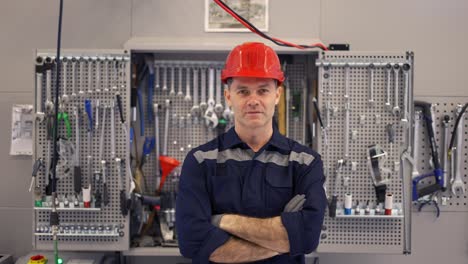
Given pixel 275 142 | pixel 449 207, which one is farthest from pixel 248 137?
pixel 449 207

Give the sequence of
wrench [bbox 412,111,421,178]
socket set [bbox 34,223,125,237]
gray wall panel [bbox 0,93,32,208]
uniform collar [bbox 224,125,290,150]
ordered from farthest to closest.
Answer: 1. gray wall panel [bbox 0,93,32,208]
2. wrench [bbox 412,111,421,178]
3. socket set [bbox 34,223,125,237]
4. uniform collar [bbox 224,125,290,150]

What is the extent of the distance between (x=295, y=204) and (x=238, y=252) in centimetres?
27

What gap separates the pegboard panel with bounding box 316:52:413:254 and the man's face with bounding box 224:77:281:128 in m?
0.64

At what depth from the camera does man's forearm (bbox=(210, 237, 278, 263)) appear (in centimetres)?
138

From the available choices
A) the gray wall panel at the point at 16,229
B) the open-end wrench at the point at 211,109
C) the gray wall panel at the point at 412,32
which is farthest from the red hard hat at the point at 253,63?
the gray wall panel at the point at 16,229

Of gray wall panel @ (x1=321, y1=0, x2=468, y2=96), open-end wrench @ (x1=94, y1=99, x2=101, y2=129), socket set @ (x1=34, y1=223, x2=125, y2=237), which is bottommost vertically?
socket set @ (x1=34, y1=223, x2=125, y2=237)

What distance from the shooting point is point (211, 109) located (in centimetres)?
220

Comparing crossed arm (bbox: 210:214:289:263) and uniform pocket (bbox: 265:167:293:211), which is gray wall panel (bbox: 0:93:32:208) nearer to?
crossed arm (bbox: 210:214:289:263)

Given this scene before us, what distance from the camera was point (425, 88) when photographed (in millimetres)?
2377

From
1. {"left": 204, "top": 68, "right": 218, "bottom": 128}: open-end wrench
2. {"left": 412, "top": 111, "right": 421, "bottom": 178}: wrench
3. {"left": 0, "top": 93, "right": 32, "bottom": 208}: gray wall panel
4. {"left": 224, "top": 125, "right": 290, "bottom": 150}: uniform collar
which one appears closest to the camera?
{"left": 224, "top": 125, "right": 290, "bottom": 150}: uniform collar

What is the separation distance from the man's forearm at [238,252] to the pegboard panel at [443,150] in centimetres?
140

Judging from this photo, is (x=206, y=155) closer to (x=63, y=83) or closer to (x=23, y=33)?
(x=63, y=83)

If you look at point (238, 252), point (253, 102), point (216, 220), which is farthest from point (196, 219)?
point (253, 102)

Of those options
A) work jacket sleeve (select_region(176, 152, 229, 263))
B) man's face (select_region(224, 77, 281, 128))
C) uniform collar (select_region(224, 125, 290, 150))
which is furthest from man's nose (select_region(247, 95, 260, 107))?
work jacket sleeve (select_region(176, 152, 229, 263))
